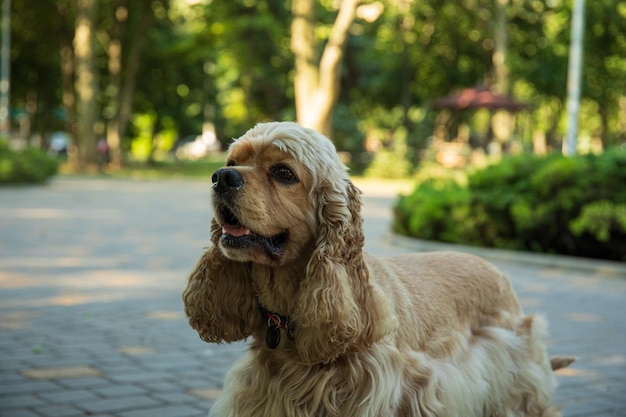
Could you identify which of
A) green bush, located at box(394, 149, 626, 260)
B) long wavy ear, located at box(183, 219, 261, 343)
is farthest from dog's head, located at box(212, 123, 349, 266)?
green bush, located at box(394, 149, 626, 260)

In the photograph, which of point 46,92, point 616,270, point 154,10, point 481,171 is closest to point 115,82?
point 154,10

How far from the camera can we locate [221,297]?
373 centimetres

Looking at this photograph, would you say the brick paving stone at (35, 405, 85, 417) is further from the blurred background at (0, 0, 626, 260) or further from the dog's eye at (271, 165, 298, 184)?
the blurred background at (0, 0, 626, 260)

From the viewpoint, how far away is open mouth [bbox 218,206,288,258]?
3.38m

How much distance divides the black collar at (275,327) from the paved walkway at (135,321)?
1578 mm

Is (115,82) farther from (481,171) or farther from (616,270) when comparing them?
(616,270)

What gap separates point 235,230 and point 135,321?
4.51 m

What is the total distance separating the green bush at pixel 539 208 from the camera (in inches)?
479

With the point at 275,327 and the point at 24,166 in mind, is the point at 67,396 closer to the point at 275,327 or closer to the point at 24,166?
the point at 275,327

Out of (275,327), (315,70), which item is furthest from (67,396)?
(315,70)

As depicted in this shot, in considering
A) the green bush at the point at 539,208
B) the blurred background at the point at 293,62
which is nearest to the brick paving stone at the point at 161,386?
the green bush at the point at 539,208

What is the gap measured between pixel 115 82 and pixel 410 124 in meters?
15.1

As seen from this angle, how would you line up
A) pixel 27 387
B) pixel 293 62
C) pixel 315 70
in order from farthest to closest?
pixel 293 62 < pixel 315 70 < pixel 27 387

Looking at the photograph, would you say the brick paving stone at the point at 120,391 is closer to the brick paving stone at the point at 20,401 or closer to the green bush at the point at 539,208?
the brick paving stone at the point at 20,401
